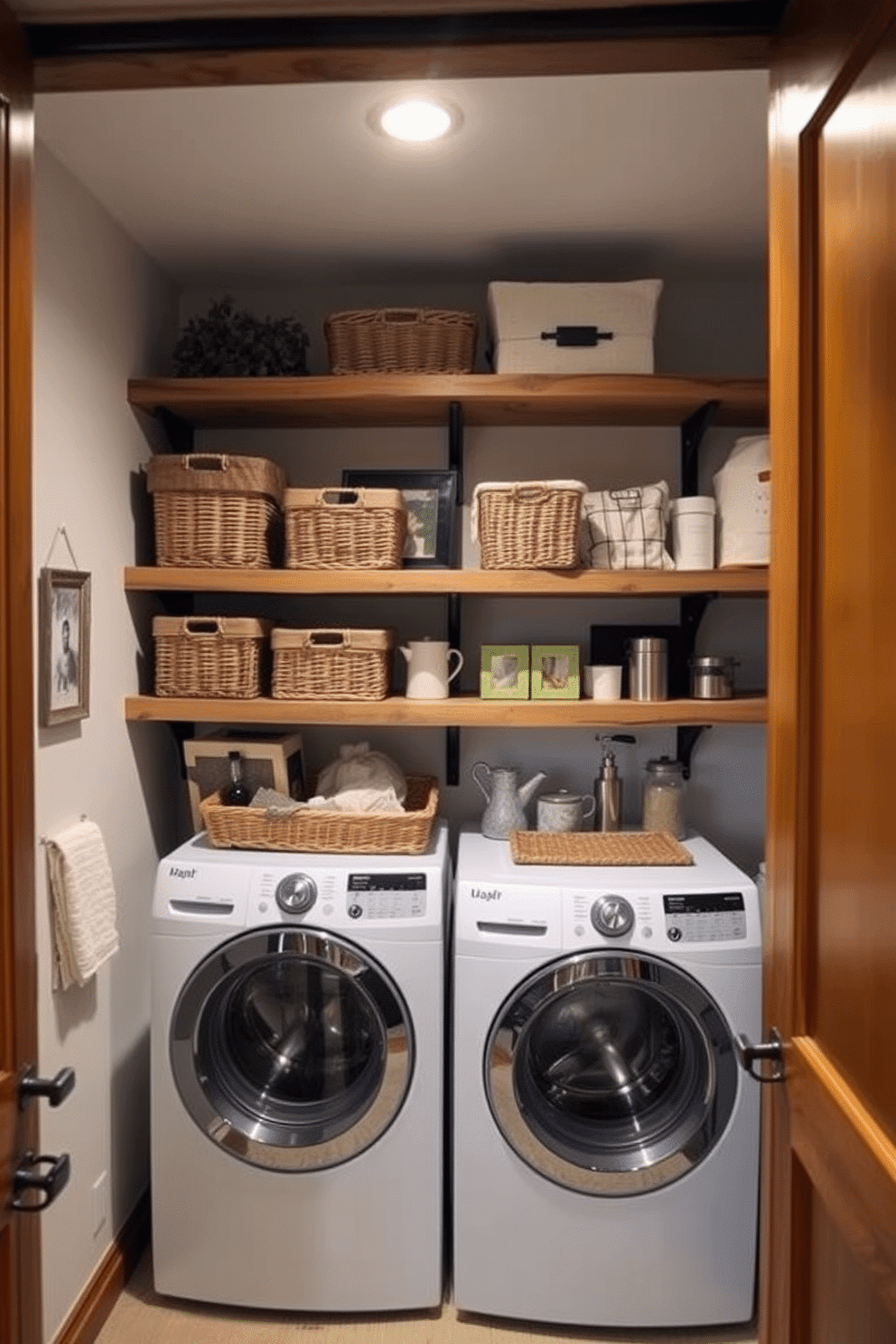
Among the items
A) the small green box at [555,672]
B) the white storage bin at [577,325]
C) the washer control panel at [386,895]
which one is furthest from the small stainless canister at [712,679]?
the washer control panel at [386,895]

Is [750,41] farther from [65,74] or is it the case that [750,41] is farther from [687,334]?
[687,334]

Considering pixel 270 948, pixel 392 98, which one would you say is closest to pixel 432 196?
pixel 392 98

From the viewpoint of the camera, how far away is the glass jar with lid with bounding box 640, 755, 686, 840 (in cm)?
242

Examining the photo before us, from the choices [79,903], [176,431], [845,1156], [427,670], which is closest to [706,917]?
[427,670]

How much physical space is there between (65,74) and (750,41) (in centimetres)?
84

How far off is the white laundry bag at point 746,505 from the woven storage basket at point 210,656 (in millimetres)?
1175

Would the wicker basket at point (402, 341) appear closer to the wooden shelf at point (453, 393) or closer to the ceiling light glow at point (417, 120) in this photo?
the wooden shelf at point (453, 393)

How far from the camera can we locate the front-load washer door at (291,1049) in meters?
1.98

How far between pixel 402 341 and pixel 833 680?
1594 mm

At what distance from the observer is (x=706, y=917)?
1.96 metres

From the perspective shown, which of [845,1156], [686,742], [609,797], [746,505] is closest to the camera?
[845,1156]

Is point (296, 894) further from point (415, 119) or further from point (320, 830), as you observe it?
point (415, 119)

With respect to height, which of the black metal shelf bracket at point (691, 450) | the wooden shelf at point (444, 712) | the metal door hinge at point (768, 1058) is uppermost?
the black metal shelf bracket at point (691, 450)

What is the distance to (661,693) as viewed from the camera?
2.29 metres
